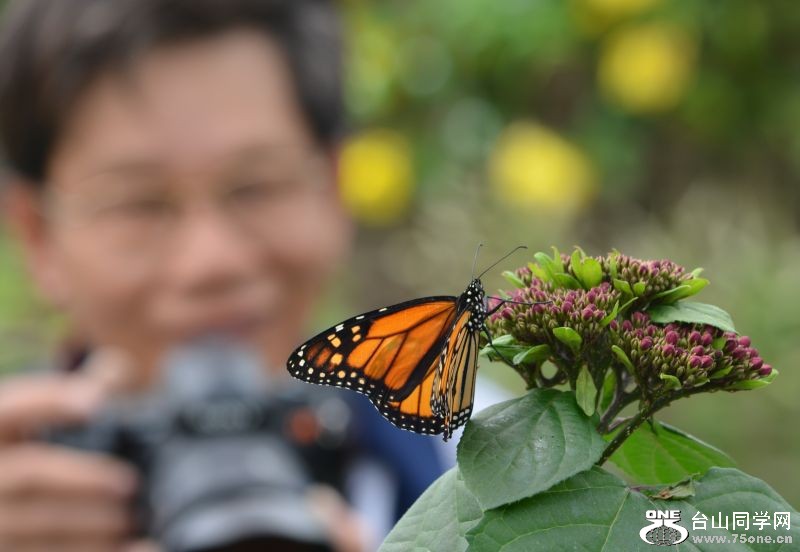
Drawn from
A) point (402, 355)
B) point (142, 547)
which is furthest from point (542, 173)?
point (402, 355)

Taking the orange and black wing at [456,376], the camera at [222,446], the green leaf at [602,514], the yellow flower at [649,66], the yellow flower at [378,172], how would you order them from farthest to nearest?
1. the yellow flower at [378,172]
2. the yellow flower at [649,66]
3. the camera at [222,446]
4. the orange and black wing at [456,376]
5. the green leaf at [602,514]

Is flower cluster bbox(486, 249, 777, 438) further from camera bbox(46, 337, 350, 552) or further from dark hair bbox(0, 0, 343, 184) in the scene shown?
dark hair bbox(0, 0, 343, 184)

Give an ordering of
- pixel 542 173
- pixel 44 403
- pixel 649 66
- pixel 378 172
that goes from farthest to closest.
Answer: pixel 378 172 → pixel 542 173 → pixel 649 66 → pixel 44 403

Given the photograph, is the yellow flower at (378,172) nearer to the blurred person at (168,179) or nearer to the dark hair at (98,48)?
the dark hair at (98,48)

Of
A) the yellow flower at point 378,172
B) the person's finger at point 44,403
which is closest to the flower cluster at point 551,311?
the person's finger at point 44,403

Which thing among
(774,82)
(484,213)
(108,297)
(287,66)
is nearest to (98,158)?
(108,297)

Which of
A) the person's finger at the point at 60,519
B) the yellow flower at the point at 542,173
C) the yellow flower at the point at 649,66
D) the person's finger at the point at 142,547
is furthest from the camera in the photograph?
the yellow flower at the point at 542,173

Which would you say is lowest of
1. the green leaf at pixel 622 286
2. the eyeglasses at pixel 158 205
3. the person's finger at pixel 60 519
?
the green leaf at pixel 622 286

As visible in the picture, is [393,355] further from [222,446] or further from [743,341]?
[222,446]
